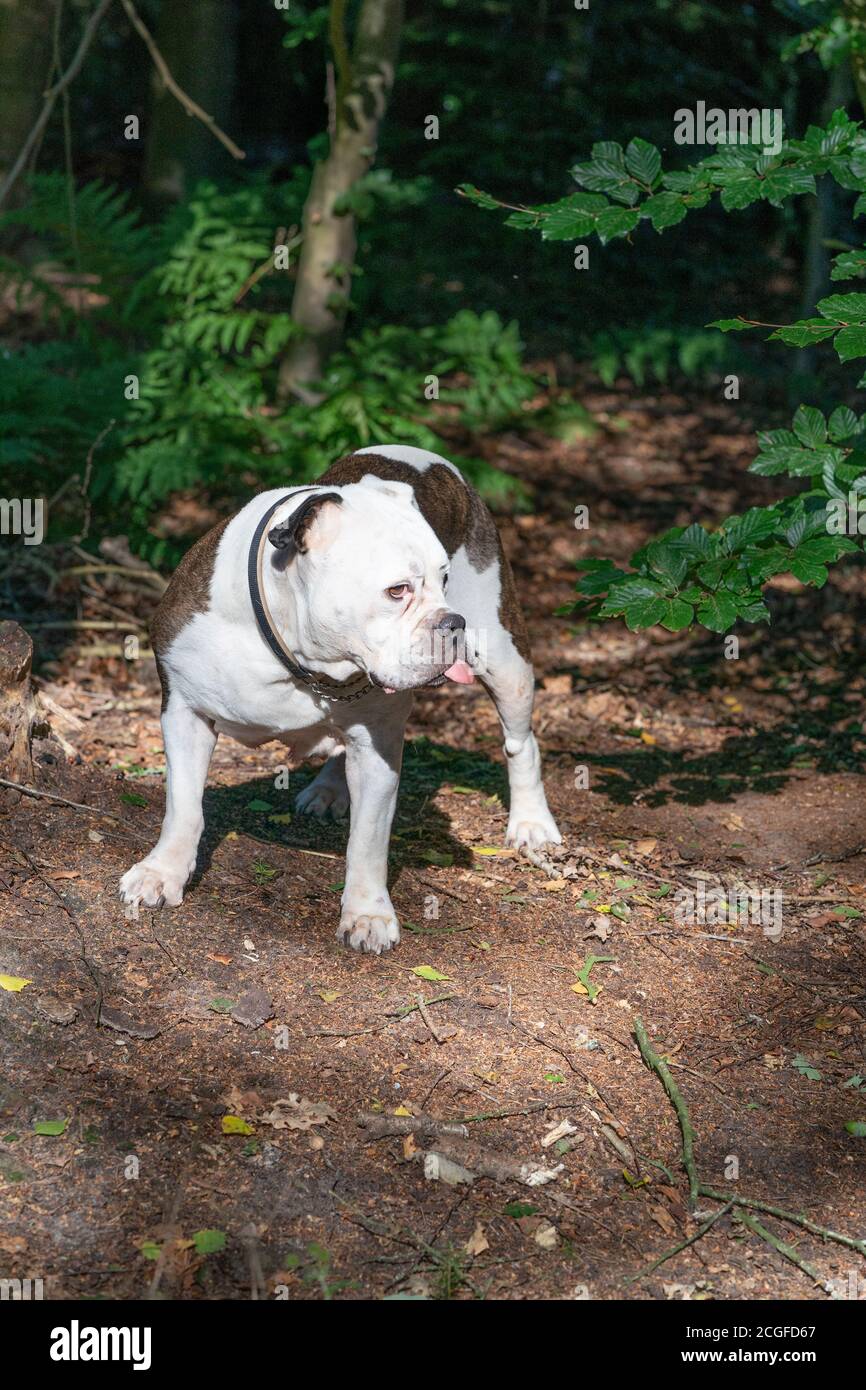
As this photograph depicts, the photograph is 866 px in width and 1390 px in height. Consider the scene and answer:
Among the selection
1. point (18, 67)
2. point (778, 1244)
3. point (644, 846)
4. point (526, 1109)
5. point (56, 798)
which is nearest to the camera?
point (778, 1244)

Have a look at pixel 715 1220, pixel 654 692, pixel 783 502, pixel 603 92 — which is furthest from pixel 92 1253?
pixel 603 92

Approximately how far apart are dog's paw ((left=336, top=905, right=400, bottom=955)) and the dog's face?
91 cm

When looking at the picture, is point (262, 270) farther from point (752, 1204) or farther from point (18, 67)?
point (752, 1204)

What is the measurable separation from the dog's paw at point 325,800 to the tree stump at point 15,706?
1.12 meters

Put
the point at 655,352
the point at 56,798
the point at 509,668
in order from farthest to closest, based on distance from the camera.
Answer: the point at 655,352
the point at 509,668
the point at 56,798

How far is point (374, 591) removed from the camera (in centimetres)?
369

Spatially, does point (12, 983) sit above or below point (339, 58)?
below

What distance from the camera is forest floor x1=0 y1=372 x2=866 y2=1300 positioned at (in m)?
3.09

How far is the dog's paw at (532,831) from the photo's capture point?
5.28 m

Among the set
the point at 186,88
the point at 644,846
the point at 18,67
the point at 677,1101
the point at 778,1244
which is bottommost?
the point at 778,1244

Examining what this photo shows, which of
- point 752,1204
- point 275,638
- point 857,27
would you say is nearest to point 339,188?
point 857,27

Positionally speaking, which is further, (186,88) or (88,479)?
(186,88)

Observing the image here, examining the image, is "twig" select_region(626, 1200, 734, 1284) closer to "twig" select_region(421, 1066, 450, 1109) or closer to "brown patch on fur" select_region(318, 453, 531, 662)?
"twig" select_region(421, 1066, 450, 1109)

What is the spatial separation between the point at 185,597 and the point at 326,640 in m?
0.63
